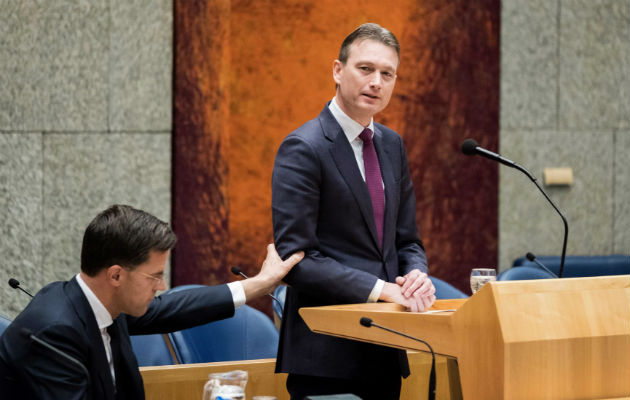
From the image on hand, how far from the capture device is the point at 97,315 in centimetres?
196

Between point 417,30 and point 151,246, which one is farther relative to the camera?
point 417,30

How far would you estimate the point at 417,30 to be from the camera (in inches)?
189

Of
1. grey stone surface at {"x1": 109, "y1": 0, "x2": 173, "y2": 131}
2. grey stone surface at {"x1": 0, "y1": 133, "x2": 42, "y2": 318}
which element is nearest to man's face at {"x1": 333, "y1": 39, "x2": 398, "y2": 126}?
grey stone surface at {"x1": 109, "y1": 0, "x2": 173, "y2": 131}

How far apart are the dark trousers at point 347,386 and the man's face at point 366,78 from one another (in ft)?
2.31

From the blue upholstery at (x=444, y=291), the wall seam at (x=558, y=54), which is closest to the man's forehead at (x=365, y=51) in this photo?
the blue upholstery at (x=444, y=291)

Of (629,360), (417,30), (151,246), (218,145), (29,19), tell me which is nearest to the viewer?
(629,360)

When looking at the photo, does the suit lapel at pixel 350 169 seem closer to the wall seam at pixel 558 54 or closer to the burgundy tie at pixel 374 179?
the burgundy tie at pixel 374 179

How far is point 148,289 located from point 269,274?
311 millimetres

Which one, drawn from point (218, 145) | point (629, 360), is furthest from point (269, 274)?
point (218, 145)

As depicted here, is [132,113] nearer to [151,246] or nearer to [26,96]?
[26,96]

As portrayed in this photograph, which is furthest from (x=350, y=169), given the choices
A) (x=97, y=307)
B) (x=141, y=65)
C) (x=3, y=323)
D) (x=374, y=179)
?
(x=141, y=65)

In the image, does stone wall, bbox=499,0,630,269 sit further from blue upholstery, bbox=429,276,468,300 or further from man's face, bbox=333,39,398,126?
man's face, bbox=333,39,398,126

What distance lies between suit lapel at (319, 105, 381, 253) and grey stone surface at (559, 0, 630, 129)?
3286 mm

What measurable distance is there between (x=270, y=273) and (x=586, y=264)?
3361 mm
